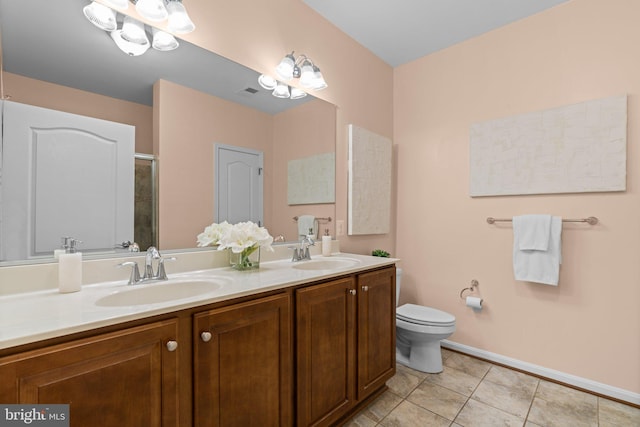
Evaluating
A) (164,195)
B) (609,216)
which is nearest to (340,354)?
(164,195)

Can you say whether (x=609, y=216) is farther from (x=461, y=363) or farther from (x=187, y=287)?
(x=187, y=287)

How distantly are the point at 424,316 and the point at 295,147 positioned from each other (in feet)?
5.08

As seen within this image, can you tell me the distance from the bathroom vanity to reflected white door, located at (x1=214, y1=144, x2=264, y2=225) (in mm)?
323

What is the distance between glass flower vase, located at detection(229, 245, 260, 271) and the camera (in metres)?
1.47

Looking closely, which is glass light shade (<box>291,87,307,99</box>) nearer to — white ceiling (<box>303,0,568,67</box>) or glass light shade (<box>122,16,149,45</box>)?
white ceiling (<box>303,0,568,67</box>)

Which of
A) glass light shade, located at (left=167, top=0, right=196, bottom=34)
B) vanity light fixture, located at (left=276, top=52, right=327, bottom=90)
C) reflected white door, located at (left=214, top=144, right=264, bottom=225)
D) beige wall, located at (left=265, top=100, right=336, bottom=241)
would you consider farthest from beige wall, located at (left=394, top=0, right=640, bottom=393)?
glass light shade, located at (left=167, top=0, right=196, bottom=34)

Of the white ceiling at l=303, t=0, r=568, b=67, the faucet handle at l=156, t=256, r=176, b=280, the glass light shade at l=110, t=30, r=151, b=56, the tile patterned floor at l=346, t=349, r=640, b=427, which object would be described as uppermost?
the white ceiling at l=303, t=0, r=568, b=67

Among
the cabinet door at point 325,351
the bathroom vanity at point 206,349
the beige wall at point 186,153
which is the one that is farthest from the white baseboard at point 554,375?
the beige wall at point 186,153

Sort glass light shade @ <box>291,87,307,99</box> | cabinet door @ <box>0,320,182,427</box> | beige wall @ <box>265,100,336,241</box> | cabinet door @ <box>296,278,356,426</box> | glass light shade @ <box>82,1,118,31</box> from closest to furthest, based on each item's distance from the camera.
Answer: cabinet door @ <box>0,320,182,427</box> < glass light shade @ <box>82,1,118,31</box> < cabinet door @ <box>296,278,356,426</box> < beige wall @ <box>265,100,336,241</box> < glass light shade @ <box>291,87,307,99</box>

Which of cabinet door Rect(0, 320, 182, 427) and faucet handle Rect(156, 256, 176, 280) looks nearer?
cabinet door Rect(0, 320, 182, 427)

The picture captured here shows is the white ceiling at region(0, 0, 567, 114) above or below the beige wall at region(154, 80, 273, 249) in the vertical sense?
above

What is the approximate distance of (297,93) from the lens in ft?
6.62

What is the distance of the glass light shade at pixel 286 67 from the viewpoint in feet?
6.07

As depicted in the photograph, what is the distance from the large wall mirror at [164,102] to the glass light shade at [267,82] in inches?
1.6
